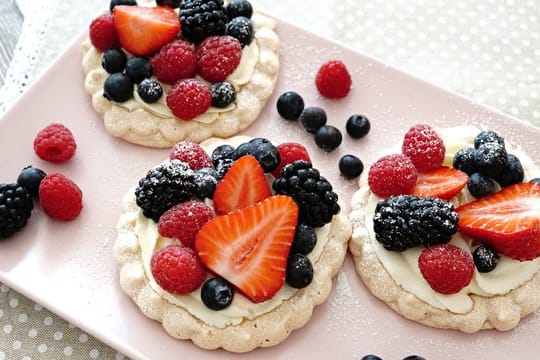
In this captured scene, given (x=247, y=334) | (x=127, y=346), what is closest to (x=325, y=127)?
(x=247, y=334)

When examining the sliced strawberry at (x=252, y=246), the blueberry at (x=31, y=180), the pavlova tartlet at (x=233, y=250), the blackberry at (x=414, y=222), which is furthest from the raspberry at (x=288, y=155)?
the blueberry at (x=31, y=180)

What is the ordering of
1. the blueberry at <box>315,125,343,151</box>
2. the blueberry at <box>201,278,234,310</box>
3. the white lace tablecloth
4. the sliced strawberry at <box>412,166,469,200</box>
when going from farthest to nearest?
1. the white lace tablecloth
2. the blueberry at <box>315,125,343,151</box>
3. the sliced strawberry at <box>412,166,469,200</box>
4. the blueberry at <box>201,278,234,310</box>

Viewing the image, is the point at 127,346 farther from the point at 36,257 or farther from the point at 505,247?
the point at 505,247

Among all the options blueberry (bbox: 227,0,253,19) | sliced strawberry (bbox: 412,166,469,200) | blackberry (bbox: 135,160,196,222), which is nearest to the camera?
blackberry (bbox: 135,160,196,222)

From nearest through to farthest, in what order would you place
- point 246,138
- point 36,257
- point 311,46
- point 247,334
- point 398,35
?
point 247,334, point 36,257, point 246,138, point 311,46, point 398,35

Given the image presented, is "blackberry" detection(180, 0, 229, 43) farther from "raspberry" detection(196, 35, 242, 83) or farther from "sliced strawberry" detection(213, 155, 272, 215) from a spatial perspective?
"sliced strawberry" detection(213, 155, 272, 215)

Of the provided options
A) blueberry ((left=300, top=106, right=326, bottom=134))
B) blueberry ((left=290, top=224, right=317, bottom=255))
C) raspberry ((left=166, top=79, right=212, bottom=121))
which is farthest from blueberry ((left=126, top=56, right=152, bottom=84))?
blueberry ((left=290, top=224, right=317, bottom=255))
